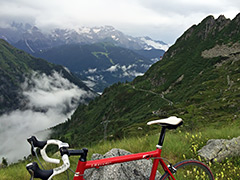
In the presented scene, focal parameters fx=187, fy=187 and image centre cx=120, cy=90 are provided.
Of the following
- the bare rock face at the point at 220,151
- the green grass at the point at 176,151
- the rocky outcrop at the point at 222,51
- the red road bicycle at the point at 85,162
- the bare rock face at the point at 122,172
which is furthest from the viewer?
the rocky outcrop at the point at 222,51

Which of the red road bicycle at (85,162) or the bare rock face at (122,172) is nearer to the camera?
the red road bicycle at (85,162)

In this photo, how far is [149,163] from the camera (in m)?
6.07

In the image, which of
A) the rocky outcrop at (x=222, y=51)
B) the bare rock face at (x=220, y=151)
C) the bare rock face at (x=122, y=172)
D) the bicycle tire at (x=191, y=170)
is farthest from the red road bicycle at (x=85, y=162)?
the rocky outcrop at (x=222, y=51)

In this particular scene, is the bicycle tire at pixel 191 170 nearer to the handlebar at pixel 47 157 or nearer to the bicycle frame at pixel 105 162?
the bicycle frame at pixel 105 162

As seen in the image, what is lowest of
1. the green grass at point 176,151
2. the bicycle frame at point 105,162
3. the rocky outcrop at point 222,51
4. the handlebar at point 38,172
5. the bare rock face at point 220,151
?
the green grass at point 176,151

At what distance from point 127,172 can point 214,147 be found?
4143mm

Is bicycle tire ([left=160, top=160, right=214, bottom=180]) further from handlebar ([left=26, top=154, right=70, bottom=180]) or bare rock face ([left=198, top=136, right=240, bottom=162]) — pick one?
handlebar ([left=26, top=154, right=70, bottom=180])

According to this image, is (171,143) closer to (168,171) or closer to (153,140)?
(153,140)

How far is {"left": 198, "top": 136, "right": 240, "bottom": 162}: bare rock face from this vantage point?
723 centimetres

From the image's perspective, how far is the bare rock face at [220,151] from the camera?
7.23 m

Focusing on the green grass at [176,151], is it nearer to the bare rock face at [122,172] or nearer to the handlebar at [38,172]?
the bare rock face at [122,172]

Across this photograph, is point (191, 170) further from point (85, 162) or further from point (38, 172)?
point (38, 172)

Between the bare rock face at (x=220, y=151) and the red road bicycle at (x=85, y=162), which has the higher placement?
the red road bicycle at (x=85, y=162)

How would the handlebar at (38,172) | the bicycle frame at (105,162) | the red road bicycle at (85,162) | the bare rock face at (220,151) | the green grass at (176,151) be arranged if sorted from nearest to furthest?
the handlebar at (38,172) < the red road bicycle at (85,162) < the bicycle frame at (105,162) < the green grass at (176,151) < the bare rock face at (220,151)
